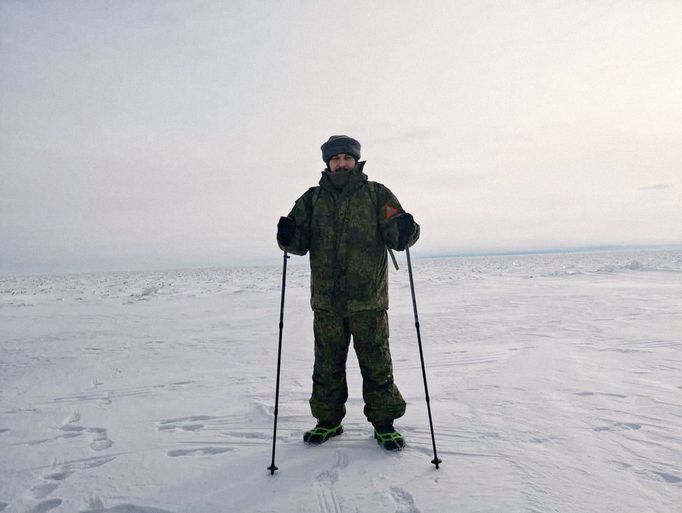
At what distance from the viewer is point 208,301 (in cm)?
1327

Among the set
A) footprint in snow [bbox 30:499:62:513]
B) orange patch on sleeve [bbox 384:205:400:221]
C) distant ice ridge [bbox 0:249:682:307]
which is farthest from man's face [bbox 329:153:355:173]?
distant ice ridge [bbox 0:249:682:307]

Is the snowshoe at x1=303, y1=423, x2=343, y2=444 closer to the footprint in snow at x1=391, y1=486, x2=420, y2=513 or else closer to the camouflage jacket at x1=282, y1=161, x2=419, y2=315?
the footprint in snow at x1=391, y1=486, x2=420, y2=513

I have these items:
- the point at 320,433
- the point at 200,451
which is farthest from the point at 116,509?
the point at 320,433

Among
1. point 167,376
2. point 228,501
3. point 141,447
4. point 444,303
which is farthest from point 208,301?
point 228,501

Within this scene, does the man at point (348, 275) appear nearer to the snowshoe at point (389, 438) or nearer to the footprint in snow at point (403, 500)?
the snowshoe at point (389, 438)

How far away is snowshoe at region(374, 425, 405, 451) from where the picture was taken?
2.67m

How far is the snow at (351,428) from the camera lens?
7.16 feet

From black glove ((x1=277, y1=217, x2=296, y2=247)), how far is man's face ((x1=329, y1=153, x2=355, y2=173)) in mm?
534

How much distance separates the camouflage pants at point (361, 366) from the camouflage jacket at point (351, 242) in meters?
0.10

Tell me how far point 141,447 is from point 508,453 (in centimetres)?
246

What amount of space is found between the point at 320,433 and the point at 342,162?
1.94 metres

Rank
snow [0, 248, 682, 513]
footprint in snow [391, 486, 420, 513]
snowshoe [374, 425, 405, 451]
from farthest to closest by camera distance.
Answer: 1. snowshoe [374, 425, 405, 451]
2. snow [0, 248, 682, 513]
3. footprint in snow [391, 486, 420, 513]

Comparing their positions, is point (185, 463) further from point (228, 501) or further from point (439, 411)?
point (439, 411)

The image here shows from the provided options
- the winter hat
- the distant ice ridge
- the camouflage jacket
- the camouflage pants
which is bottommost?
the distant ice ridge
